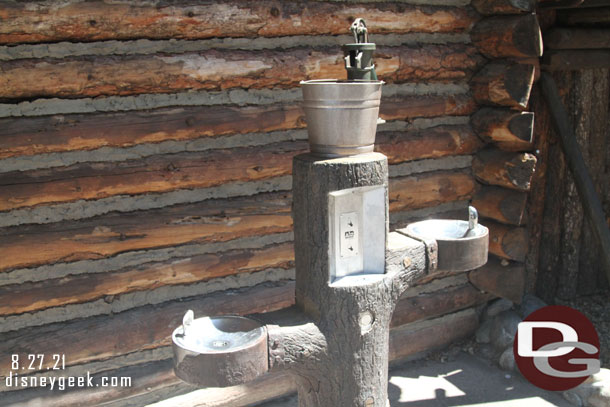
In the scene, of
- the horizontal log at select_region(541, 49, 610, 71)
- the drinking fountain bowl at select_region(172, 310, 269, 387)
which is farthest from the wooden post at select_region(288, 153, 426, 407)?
the horizontal log at select_region(541, 49, 610, 71)

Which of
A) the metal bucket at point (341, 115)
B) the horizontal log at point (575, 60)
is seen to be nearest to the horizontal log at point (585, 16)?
the horizontal log at point (575, 60)

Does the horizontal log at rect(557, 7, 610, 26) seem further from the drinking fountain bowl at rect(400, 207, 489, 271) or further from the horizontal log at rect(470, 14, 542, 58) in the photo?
the drinking fountain bowl at rect(400, 207, 489, 271)

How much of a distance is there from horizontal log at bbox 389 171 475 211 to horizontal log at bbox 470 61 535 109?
0.64 meters

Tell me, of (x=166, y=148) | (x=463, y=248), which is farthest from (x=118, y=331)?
(x=463, y=248)

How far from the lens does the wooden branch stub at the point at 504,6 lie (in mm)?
4219

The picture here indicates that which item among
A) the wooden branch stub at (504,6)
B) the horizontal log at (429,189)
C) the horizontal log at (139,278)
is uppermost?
the wooden branch stub at (504,6)

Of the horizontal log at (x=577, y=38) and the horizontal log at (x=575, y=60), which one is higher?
the horizontal log at (x=577, y=38)

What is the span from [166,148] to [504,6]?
2.56 meters

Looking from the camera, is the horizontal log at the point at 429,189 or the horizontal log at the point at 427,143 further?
the horizontal log at the point at 429,189

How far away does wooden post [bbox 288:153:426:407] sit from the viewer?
2.31 m

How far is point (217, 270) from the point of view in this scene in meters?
3.79

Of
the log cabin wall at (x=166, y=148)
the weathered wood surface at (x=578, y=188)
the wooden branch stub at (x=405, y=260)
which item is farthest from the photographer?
the weathered wood surface at (x=578, y=188)

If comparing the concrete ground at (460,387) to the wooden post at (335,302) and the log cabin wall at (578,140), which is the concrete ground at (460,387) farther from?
the wooden post at (335,302)

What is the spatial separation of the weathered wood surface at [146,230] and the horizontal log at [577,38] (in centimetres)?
253
